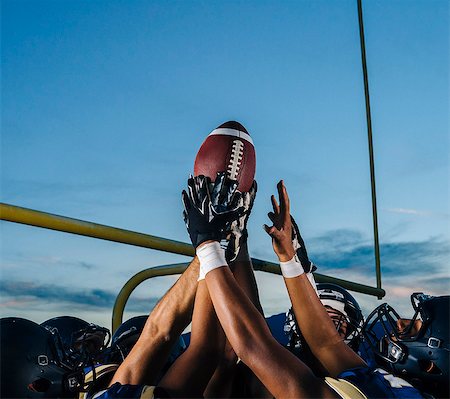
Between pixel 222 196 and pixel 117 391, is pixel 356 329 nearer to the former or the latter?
pixel 222 196

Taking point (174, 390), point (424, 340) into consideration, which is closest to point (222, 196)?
point (174, 390)

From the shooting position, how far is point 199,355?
76.4 inches

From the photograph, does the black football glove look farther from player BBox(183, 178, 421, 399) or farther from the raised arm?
the raised arm

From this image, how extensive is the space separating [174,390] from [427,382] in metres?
0.94

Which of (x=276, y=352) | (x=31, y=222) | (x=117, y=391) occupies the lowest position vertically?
(x=117, y=391)

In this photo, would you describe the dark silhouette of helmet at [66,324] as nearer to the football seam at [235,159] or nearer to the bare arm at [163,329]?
the bare arm at [163,329]

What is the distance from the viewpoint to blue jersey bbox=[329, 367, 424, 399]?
1.59 m

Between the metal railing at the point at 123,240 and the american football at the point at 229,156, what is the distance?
2.49 feet

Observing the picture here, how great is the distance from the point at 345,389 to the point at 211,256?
0.58m

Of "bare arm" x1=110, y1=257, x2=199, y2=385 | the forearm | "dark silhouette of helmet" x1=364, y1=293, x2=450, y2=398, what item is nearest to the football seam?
"bare arm" x1=110, y1=257, x2=199, y2=385

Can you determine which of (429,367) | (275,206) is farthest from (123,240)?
(429,367)

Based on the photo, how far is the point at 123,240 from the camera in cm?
309

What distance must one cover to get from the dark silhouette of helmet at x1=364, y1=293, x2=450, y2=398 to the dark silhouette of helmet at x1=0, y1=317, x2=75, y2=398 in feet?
3.88

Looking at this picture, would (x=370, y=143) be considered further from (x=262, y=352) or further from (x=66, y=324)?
(x=262, y=352)
